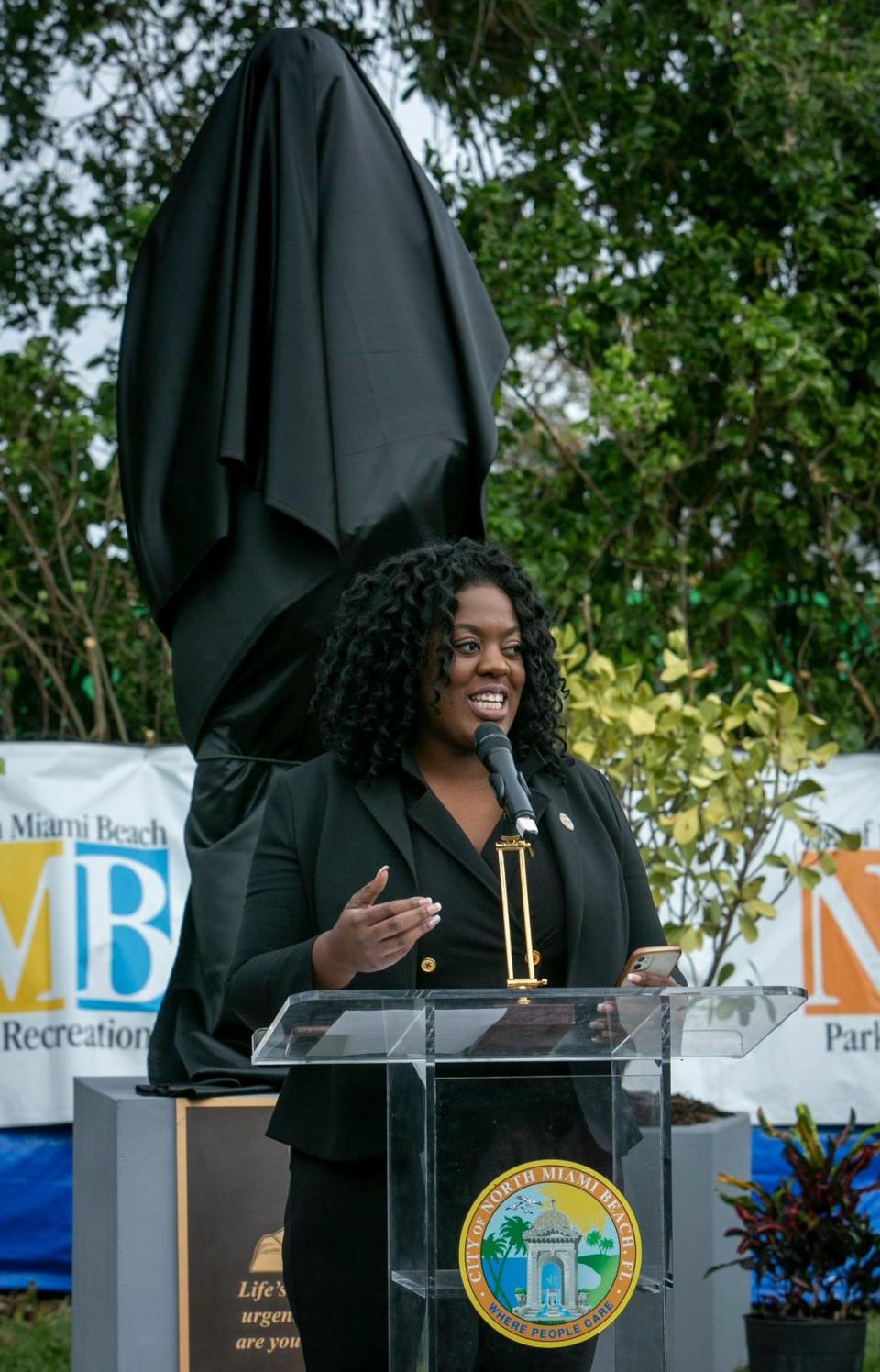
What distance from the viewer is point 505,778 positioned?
7.91ft

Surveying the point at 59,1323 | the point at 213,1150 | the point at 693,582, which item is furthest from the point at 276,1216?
the point at 693,582

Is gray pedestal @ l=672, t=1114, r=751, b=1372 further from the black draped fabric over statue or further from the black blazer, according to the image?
the black blazer

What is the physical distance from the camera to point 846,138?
808cm

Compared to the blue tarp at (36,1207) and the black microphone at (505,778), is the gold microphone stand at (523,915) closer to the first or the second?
the black microphone at (505,778)

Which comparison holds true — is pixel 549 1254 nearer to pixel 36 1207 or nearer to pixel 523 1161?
pixel 523 1161

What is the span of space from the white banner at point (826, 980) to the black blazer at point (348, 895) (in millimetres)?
3774

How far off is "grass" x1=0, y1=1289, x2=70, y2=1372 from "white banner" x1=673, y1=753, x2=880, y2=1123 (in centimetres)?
224

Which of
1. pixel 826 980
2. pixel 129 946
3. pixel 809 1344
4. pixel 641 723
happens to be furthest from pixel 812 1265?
pixel 129 946

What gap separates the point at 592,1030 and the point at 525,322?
580 cm

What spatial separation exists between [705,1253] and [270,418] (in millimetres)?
2411

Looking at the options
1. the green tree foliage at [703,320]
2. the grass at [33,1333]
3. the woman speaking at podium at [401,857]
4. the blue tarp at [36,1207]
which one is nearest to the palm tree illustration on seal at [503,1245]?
the woman speaking at podium at [401,857]

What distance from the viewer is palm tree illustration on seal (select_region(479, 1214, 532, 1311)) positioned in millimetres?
2205

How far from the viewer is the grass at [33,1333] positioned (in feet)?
17.9

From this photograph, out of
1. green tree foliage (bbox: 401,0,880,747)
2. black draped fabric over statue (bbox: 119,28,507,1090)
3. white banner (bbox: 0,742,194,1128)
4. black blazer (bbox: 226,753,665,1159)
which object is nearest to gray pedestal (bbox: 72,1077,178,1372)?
black draped fabric over statue (bbox: 119,28,507,1090)
